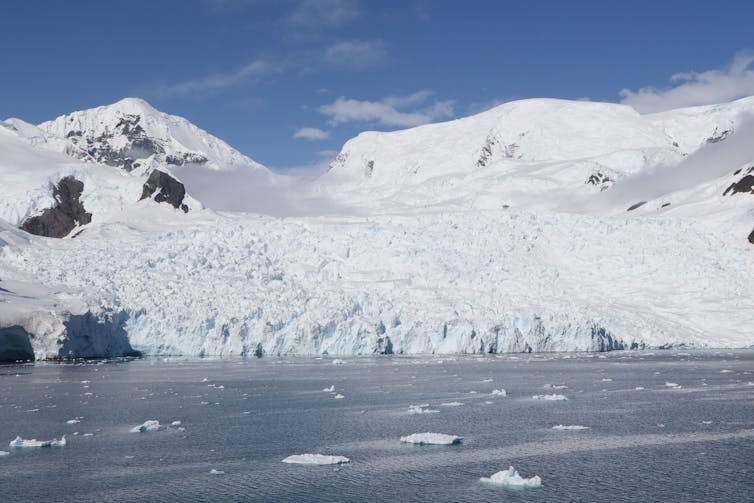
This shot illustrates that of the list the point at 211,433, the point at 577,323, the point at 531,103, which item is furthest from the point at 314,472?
the point at 531,103

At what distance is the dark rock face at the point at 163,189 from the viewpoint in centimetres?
7044

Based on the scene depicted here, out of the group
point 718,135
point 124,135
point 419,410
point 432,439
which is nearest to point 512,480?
point 432,439

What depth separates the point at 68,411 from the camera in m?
22.3

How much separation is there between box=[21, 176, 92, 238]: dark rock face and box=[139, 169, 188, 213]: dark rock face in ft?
20.2

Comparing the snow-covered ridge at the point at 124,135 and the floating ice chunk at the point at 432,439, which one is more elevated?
the snow-covered ridge at the point at 124,135

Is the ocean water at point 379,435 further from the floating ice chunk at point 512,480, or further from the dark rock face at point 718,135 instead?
the dark rock face at point 718,135

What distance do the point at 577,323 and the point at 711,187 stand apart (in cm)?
4237

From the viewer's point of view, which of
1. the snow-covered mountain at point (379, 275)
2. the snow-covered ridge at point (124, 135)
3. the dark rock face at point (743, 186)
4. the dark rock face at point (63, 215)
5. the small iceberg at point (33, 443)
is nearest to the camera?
the small iceberg at point (33, 443)

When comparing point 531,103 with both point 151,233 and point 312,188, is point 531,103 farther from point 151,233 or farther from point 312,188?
point 151,233

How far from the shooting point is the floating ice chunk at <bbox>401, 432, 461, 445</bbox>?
55.8 ft

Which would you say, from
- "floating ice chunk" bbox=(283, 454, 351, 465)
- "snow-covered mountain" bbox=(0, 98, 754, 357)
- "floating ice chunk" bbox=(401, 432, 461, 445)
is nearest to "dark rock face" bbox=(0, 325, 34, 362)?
"snow-covered mountain" bbox=(0, 98, 754, 357)

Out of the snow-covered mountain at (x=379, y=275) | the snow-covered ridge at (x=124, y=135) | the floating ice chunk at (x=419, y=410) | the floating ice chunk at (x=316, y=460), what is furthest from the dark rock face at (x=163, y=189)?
the snow-covered ridge at (x=124, y=135)

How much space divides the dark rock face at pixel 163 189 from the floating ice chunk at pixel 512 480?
61.6 m

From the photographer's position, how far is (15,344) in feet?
132
